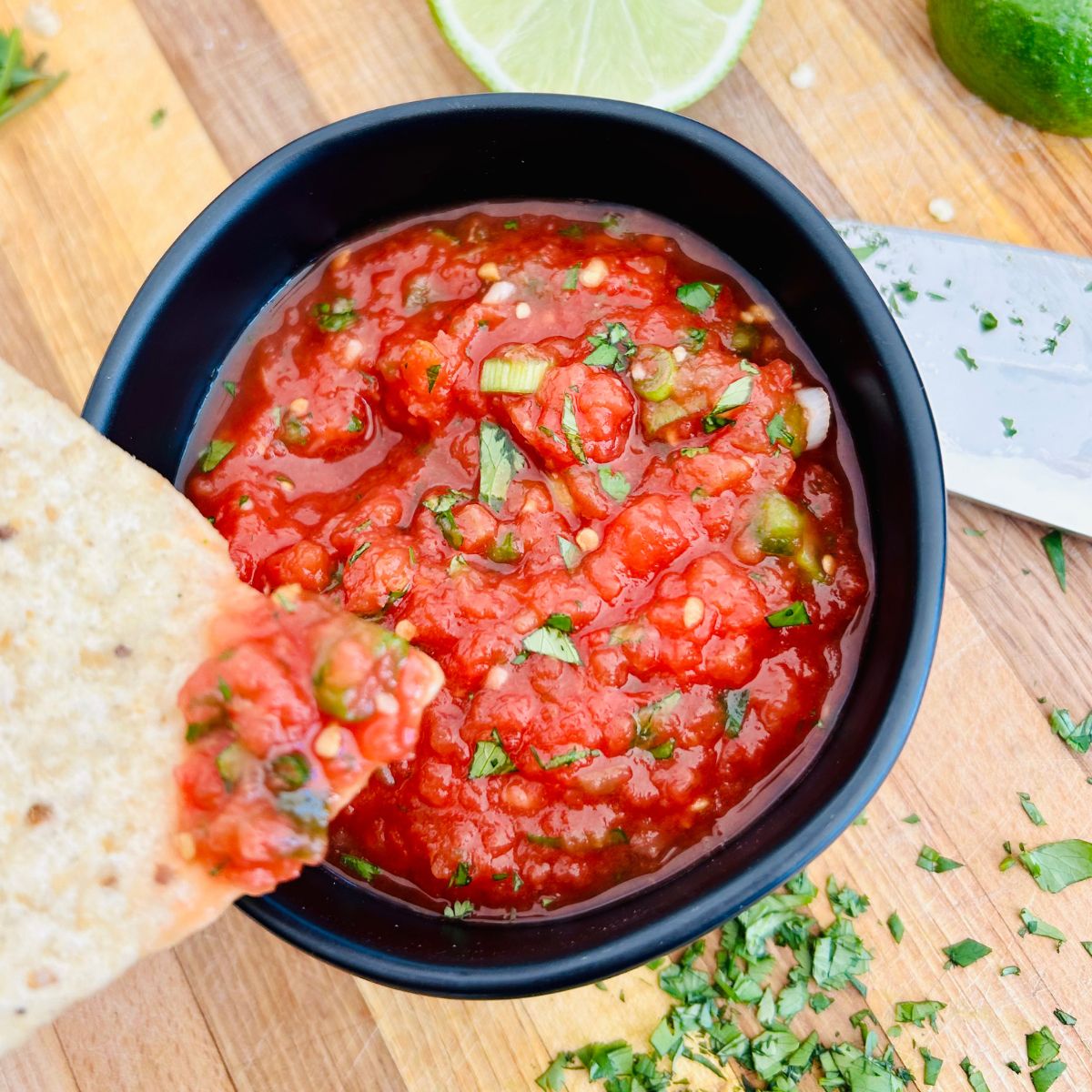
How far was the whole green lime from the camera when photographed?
2.63 m

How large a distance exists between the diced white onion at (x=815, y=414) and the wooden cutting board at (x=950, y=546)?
59 centimetres

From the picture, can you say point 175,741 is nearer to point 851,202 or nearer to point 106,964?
point 106,964

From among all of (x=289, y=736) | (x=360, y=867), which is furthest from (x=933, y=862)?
(x=289, y=736)

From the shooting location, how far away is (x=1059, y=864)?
271cm

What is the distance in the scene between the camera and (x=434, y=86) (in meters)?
3.03

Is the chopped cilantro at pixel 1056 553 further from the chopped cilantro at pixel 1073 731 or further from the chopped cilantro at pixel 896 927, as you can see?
the chopped cilantro at pixel 896 927

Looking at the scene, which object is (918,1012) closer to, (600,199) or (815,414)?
(815,414)

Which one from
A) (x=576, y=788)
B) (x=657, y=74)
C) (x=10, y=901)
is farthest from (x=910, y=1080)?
(x=657, y=74)

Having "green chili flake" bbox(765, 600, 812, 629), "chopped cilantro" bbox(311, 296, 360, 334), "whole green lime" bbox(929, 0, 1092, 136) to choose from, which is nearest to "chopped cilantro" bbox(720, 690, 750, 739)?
"green chili flake" bbox(765, 600, 812, 629)

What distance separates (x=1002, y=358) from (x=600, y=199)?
114 centimetres

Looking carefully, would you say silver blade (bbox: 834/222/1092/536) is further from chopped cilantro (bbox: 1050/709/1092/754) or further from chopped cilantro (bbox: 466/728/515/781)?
chopped cilantro (bbox: 466/728/515/781)

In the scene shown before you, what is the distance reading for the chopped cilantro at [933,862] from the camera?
2.71 metres

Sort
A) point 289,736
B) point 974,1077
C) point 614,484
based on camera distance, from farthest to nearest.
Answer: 1. point 974,1077
2. point 614,484
3. point 289,736

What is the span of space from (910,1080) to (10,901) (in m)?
2.17
